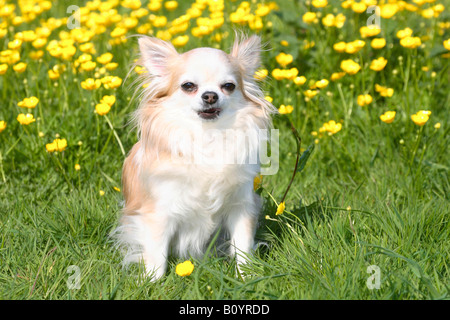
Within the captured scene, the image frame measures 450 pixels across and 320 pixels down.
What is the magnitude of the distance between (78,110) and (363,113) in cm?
204

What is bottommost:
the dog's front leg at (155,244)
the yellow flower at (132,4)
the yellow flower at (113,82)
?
the dog's front leg at (155,244)

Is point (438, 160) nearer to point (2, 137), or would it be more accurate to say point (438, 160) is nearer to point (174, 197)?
point (174, 197)

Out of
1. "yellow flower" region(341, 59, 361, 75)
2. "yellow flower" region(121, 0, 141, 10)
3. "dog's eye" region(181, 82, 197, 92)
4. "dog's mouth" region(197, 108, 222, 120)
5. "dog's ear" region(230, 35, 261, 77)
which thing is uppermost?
"dog's ear" region(230, 35, 261, 77)

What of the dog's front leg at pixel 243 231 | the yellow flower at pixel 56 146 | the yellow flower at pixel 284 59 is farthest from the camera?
the yellow flower at pixel 284 59

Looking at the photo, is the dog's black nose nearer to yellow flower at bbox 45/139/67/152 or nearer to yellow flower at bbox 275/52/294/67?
yellow flower at bbox 45/139/67/152

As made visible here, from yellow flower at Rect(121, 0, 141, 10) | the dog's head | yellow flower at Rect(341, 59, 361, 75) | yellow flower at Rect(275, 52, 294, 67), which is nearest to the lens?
the dog's head

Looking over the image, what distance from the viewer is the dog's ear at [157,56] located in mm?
3066

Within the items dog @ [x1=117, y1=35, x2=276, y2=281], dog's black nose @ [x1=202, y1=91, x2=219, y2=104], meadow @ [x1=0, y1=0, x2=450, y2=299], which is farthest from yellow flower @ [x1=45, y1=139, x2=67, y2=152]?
dog's black nose @ [x1=202, y1=91, x2=219, y2=104]

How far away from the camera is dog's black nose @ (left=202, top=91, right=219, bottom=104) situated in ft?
9.30

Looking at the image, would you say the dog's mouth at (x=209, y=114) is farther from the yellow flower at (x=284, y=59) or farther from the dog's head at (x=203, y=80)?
the yellow flower at (x=284, y=59)

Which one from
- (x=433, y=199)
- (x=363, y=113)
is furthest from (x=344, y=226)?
(x=363, y=113)

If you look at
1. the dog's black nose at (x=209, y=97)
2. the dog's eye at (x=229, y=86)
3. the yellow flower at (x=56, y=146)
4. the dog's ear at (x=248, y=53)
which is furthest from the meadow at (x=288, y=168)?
the dog's black nose at (x=209, y=97)

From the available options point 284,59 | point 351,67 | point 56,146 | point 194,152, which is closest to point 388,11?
point 351,67

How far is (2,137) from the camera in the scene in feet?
13.3
